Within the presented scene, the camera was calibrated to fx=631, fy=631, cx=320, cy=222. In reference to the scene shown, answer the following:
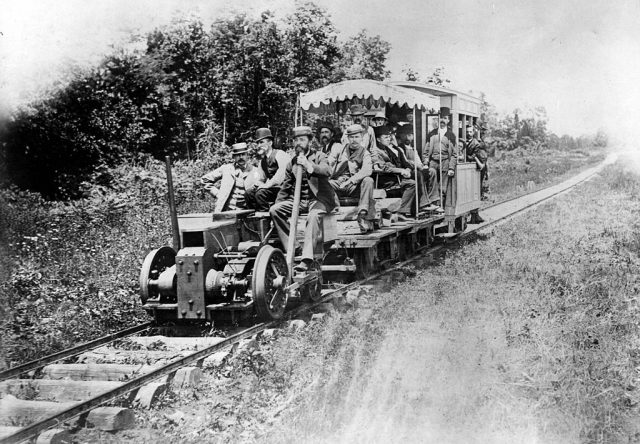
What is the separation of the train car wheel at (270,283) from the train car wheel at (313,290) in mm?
580

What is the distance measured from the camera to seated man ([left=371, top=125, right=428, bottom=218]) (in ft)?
35.2

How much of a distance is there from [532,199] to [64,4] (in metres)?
17.1

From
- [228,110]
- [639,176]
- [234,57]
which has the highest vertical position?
[234,57]

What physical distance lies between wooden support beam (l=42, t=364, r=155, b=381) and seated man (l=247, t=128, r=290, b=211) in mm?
2673

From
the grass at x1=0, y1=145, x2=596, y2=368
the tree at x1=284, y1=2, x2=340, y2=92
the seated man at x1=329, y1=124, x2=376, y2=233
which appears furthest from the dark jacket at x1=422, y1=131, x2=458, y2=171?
the grass at x1=0, y1=145, x2=596, y2=368

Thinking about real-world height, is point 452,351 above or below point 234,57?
below

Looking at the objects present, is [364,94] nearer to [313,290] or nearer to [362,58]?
[313,290]

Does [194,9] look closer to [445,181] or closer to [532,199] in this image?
[445,181]

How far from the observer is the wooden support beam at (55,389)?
4922 mm

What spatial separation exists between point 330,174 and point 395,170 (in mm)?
3384

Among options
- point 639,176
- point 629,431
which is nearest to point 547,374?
point 629,431

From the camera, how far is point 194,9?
1343 cm

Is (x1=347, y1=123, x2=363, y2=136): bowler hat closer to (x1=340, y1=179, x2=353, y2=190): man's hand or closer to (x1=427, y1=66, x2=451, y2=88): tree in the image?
(x1=340, y1=179, x2=353, y2=190): man's hand

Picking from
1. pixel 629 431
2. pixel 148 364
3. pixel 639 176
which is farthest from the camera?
pixel 639 176
